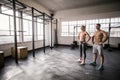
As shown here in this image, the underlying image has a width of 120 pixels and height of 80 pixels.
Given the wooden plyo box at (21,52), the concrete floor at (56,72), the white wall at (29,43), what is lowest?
the concrete floor at (56,72)

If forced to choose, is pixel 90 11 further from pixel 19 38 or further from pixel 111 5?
pixel 19 38

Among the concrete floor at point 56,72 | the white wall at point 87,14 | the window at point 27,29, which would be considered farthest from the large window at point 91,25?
the concrete floor at point 56,72

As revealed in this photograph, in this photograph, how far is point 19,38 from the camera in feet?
16.8

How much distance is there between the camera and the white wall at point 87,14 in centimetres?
696

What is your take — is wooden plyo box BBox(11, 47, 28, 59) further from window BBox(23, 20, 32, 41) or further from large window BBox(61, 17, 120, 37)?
large window BBox(61, 17, 120, 37)

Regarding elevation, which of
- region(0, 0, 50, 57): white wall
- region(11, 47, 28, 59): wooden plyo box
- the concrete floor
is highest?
region(0, 0, 50, 57): white wall

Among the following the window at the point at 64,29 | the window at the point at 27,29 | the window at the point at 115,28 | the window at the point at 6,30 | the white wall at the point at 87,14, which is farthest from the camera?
the window at the point at 64,29

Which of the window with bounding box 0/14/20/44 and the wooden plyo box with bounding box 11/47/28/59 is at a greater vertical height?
the window with bounding box 0/14/20/44

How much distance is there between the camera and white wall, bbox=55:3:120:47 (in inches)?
274

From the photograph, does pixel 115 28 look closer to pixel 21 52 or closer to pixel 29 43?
pixel 29 43

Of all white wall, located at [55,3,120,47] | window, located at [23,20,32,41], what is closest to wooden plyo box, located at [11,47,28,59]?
window, located at [23,20,32,41]

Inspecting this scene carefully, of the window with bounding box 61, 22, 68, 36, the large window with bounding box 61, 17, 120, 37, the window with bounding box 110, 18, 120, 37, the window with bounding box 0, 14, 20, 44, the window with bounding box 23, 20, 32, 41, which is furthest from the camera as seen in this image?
the window with bounding box 61, 22, 68, 36

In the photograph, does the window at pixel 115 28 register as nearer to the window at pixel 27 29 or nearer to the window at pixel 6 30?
the window at pixel 27 29

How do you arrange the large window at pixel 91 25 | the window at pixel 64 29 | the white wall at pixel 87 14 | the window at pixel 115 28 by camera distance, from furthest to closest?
1. the window at pixel 64 29
2. the large window at pixel 91 25
3. the window at pixel 115 28
4. the white wall at pixel 87 14
